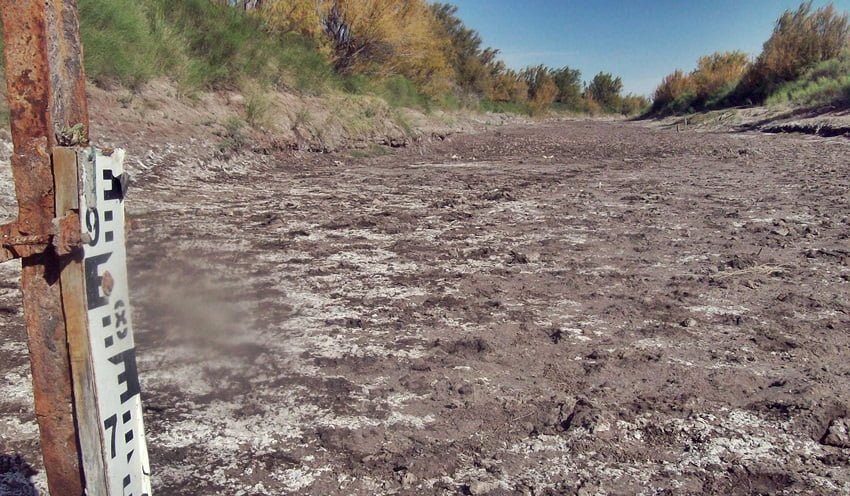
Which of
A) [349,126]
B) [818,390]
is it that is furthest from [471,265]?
[349,126]

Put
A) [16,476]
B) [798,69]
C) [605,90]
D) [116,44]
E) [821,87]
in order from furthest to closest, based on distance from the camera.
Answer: [605,90] < [798,69] < [821,87] < [116,44] < [16,476]

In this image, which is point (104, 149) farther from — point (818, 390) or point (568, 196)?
point (568, 196)

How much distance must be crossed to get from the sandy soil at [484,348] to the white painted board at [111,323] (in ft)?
2.28

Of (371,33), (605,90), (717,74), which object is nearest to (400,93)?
(371,33)

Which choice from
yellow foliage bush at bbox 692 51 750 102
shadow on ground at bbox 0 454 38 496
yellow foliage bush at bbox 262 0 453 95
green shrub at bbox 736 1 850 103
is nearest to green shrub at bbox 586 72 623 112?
yellow foliage bush at bbox 692 51 750 102

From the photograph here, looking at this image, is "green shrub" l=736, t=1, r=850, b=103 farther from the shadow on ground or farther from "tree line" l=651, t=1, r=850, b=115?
the shadow on ground

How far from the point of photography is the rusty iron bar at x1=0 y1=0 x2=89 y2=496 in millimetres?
1249

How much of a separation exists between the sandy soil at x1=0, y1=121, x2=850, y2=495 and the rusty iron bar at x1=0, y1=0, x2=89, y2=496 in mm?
809

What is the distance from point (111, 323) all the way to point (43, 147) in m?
0.35

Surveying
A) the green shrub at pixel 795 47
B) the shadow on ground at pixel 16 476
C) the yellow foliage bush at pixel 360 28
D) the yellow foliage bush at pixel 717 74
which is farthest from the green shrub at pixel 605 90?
the shadow on ground at pixel 16 476

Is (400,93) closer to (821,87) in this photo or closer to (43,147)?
(821,87)

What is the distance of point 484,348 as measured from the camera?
313 centimetres

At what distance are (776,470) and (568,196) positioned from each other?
17.9ft

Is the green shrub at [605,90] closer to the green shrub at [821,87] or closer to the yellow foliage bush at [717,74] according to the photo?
the yellow foliage bush at [717,74]
